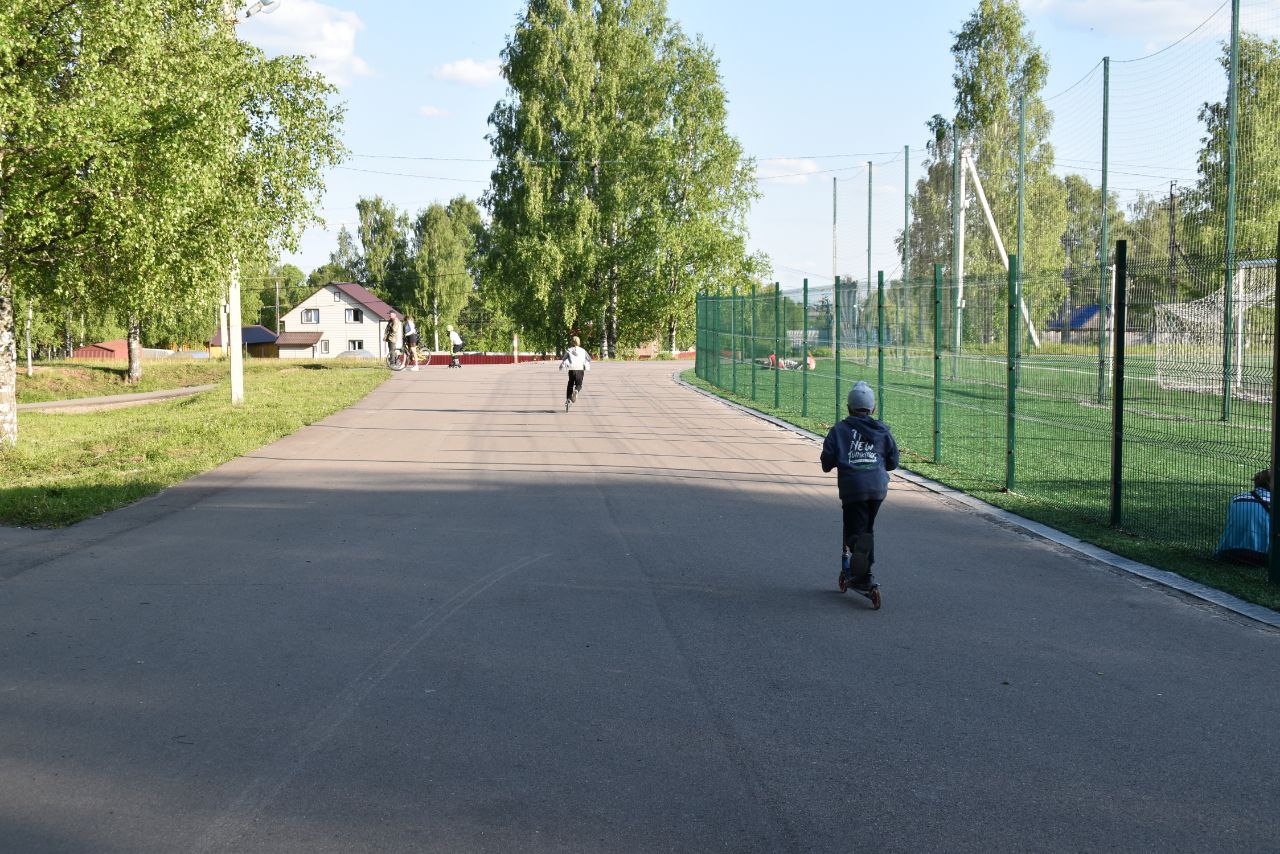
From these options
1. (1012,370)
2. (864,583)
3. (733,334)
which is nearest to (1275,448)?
(864,583)

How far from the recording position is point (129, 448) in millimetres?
16406

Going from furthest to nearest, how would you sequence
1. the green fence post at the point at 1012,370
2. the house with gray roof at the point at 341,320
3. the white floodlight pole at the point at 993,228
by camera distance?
the house with gray roof at the point at 341,320 → the white floodlight pole at the point at 993,228 → the green fence post at the point at 1012,370

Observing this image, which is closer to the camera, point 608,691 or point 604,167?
point 608,691

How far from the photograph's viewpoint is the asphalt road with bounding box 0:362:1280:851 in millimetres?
4008

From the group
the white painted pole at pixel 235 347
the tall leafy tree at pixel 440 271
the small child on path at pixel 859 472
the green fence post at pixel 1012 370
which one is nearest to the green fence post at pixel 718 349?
the white painted pole at pixel 235 347

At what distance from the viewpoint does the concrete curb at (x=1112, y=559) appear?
713cm

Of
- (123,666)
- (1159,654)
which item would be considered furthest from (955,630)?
(123,666)

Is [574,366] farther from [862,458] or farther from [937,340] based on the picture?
[862,458]

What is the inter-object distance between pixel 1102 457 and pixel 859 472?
9264mm

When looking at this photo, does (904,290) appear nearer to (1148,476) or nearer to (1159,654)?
(1148,476)

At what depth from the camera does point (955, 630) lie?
6.62 metres

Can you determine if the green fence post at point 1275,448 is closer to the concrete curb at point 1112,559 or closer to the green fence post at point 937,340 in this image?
the concrete curb at point 1112,559

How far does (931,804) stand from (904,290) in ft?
44.6

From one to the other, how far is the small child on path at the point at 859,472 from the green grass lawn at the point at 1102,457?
250 cm
